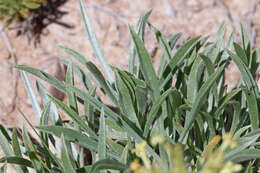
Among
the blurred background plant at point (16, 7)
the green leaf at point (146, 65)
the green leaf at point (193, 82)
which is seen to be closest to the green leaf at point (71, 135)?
the green leaf at point (146, 65)

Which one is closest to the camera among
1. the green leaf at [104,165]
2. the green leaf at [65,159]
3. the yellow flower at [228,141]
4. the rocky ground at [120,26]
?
the yellow flower at [228,141]

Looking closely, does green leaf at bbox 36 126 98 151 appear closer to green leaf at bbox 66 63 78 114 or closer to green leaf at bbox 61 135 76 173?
green leaf at bbox 61 135 76 173

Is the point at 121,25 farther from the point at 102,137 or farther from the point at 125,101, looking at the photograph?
the point at 102,137

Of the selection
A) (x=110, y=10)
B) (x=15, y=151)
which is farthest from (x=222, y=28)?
(x=110, y=10)

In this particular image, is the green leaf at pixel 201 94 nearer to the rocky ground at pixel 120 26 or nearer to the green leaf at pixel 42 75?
the green leaf at pixel 42 75

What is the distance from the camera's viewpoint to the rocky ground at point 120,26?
108 inches

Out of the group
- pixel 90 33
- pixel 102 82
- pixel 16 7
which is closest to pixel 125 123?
pixel 102 82

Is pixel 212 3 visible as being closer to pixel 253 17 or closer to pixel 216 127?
pixel 253 17

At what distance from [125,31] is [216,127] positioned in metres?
1.30

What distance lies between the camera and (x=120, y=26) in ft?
9.41

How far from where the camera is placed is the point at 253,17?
281 centimetres

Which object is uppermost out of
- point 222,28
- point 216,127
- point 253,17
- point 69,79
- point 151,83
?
point 253,17

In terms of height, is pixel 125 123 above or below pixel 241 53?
below

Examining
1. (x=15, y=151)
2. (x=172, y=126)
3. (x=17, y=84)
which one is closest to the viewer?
(x=15, y=151)
